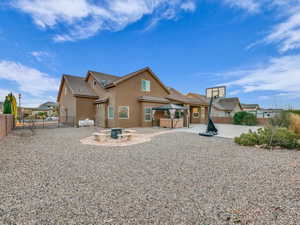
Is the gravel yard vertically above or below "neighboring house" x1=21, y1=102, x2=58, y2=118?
below

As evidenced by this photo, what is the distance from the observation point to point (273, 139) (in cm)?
708

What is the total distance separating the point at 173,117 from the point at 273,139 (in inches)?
344

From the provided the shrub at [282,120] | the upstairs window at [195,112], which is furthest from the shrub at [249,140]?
the upstairs window at [195,112]

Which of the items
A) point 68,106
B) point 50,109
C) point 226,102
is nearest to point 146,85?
point 68,106

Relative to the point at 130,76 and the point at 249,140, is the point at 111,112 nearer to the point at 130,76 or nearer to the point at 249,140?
the point at 130,76

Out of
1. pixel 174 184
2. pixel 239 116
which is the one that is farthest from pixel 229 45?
pixel 174 184

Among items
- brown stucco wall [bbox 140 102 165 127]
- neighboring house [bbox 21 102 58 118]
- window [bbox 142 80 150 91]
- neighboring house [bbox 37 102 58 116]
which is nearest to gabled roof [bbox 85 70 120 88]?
window [bbox 142 80 150 91]

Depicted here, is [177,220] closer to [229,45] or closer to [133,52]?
[229,45]

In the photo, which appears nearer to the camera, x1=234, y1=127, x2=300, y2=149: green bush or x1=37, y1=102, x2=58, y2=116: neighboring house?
x1=234, y1=127, x2=300, y2=149: green bush

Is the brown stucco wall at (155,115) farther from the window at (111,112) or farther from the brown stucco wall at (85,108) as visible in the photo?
the brown stucco wall at (85,108)

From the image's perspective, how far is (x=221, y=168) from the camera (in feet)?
13.9

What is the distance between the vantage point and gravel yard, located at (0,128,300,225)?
2.13 metres

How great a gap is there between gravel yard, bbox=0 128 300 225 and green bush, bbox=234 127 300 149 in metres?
2.38

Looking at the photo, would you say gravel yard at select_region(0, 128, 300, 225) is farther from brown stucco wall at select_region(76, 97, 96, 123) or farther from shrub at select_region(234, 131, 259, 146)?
brown stucco wall at select_region(76, 97, 96, 123)
